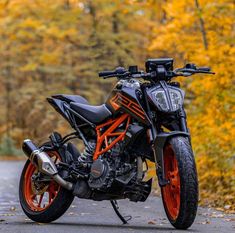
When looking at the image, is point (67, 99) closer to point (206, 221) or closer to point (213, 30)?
point (206, 221)

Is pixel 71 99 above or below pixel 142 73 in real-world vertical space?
below

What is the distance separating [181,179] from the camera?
6152mm

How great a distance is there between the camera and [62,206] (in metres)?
7.14

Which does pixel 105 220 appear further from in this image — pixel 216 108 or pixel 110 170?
pixel 216 108

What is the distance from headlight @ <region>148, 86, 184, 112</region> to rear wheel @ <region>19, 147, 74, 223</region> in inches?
56.8

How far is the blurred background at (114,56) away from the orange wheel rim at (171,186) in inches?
96.7

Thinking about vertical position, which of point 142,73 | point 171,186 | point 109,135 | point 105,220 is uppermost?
point 142,73

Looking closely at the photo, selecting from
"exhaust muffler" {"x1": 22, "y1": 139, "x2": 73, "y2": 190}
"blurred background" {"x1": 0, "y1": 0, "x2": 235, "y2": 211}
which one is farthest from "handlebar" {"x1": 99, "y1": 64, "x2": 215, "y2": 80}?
"blurred background" {"x1": 0, "y1": 0, "x2": 235, "y2": 211}

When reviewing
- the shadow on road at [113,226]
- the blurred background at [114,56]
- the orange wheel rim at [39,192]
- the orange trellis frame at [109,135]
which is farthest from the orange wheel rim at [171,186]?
the blurred background at [114,56]

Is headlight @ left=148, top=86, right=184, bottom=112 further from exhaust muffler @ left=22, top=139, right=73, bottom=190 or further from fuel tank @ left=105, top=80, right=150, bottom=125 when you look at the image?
exhaust muffler @ left=22, top=139, right=73, bottom=190

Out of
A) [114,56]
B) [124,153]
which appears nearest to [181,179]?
[124,153]

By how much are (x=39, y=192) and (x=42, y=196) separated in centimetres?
6

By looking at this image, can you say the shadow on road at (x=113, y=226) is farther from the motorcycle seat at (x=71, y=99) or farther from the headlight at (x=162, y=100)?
the motorcycle seat at (x=71, y=99)

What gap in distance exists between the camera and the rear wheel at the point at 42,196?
7148mm
